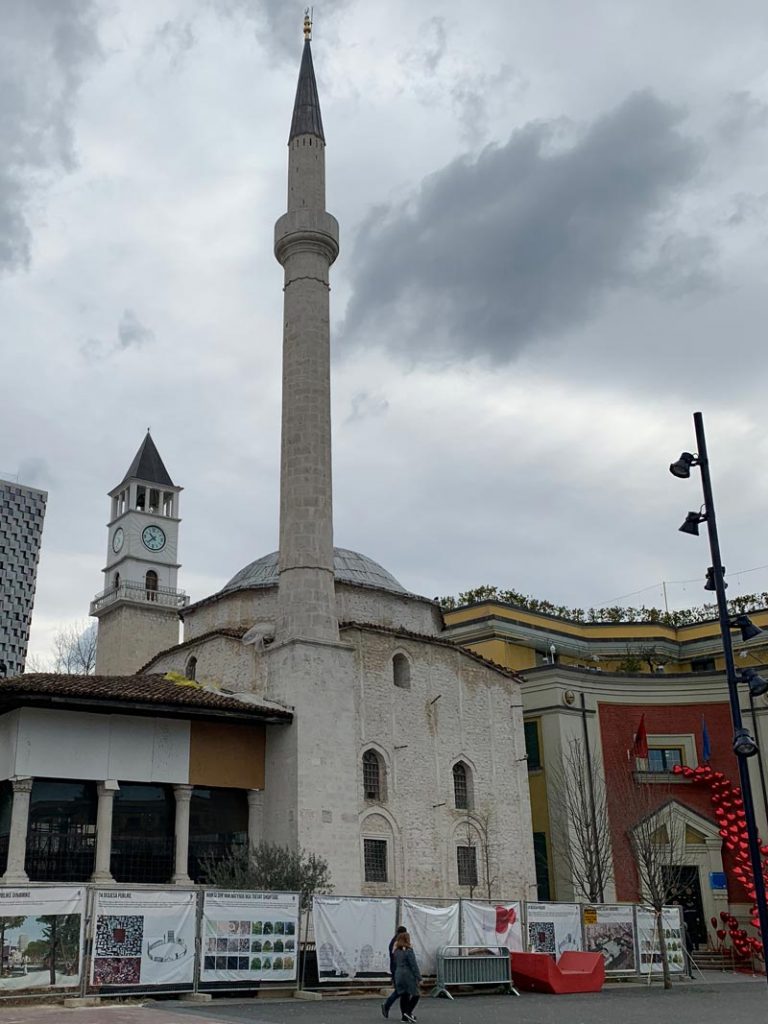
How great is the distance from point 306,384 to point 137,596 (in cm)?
2786

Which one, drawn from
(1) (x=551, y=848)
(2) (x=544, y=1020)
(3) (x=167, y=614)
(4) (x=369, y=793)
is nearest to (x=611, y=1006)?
(2) (x=544, y=1020)

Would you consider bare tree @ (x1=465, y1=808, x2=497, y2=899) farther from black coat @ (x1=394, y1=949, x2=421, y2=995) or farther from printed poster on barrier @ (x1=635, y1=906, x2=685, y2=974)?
black coat @ (x1=394, y1=949, x2=421, y2=995)

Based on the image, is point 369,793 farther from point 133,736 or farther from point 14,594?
point 14,594

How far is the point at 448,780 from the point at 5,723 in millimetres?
11232

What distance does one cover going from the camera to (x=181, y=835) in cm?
2253

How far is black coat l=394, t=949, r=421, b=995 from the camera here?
1366 centimetres

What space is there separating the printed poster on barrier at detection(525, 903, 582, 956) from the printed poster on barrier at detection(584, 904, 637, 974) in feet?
0.94

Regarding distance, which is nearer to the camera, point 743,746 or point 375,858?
point 743,746

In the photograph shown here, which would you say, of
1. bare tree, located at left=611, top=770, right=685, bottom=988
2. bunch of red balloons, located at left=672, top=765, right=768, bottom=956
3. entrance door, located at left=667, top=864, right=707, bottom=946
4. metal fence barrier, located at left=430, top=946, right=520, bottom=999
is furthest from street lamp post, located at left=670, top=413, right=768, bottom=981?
entrance door, located at left=667, top=864, right=707, bottom=946

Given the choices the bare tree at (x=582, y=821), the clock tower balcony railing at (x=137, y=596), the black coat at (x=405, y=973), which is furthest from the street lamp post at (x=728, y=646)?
the clock tower balcony railing at (x=137, y=596)

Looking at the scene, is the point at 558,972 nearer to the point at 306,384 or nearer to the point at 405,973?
the point at 405,973

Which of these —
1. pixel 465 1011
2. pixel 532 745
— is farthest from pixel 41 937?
pixel 532 745

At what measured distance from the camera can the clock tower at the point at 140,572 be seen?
5000 centimetres

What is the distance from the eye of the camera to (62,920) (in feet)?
47.8
